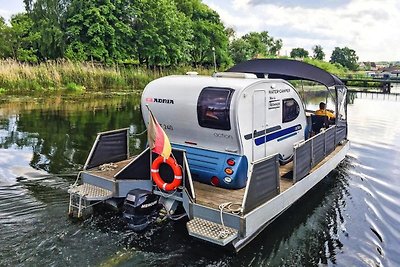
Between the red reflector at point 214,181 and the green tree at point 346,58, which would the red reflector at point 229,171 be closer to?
the red reflector at point 214,181

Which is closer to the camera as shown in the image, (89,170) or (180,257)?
(180,257)

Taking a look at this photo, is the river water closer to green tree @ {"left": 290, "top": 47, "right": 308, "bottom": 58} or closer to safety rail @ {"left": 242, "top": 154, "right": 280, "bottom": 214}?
safety rail @ {"left": 242, "top": 154, "right": 280, "bottom": 214}

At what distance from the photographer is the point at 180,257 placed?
5.60 m

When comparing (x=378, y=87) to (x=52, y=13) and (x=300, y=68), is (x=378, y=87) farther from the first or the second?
(x=300, y=68)

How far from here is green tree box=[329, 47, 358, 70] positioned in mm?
106713

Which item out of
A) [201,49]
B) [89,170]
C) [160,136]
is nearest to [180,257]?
[160,136]

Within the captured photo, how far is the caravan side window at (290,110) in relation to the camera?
7.81 metres

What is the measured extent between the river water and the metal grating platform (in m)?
0.47

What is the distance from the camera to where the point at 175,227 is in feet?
21.5

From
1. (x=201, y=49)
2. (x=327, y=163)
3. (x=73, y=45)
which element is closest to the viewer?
(x=327, y=163)

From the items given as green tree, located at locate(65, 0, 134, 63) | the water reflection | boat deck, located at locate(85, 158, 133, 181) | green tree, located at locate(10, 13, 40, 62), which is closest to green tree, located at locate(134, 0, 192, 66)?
green tree, located at locate(65, 0, 134, 63)

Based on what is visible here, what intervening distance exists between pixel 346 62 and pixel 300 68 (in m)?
106

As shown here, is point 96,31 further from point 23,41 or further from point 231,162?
point 231,162

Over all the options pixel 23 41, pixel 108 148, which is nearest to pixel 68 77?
pixel 23 41
